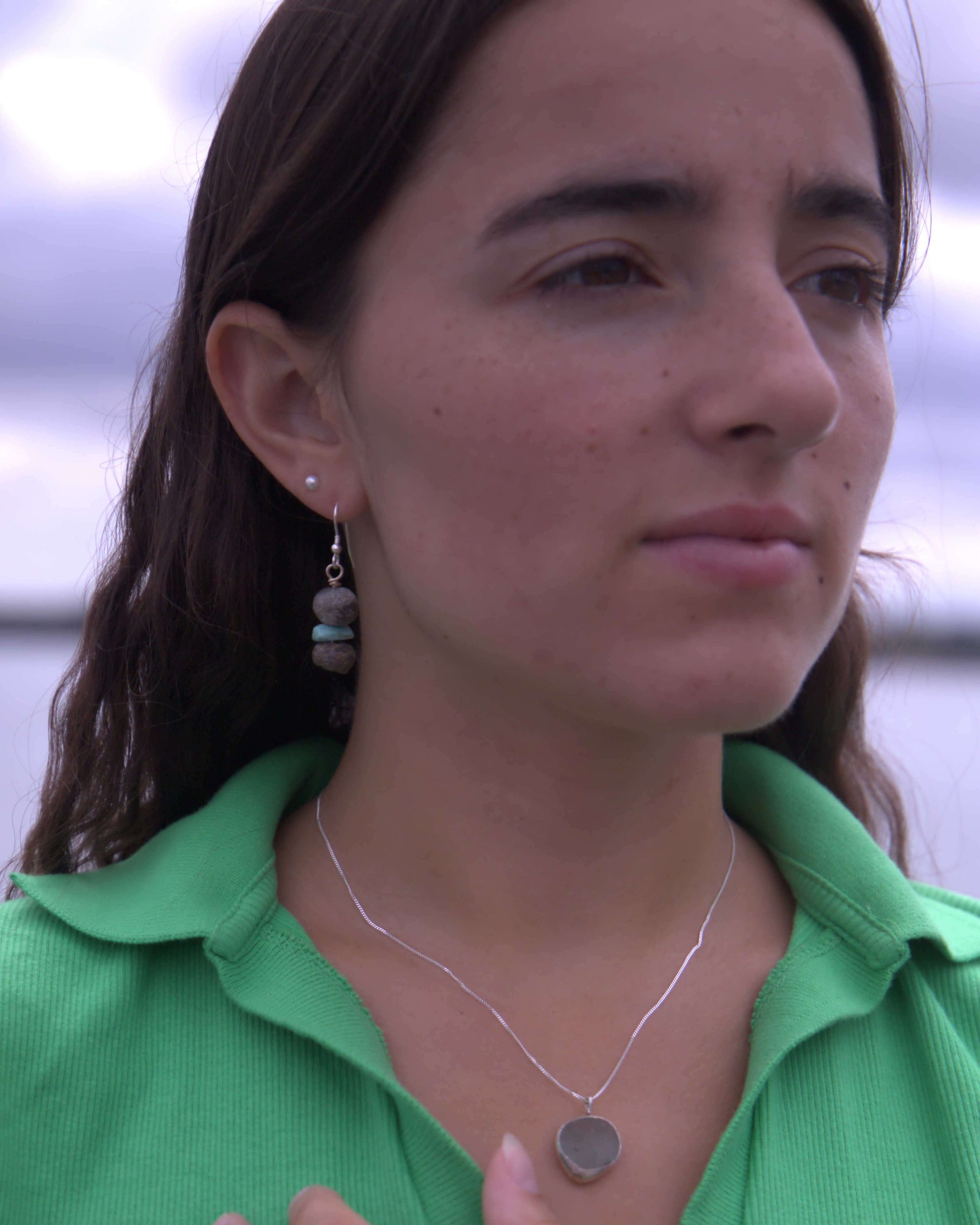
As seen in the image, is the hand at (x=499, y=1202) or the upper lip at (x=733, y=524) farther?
the upper lip at (x=733, y=524)

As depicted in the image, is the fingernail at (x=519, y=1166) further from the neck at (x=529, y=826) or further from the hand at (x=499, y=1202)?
the neck at (x=529, y=826)

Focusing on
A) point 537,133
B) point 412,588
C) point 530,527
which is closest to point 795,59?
point 537,133

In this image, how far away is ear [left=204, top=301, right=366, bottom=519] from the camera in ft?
5.22

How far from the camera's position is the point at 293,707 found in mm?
1906

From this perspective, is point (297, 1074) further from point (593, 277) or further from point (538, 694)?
point (593, 277)

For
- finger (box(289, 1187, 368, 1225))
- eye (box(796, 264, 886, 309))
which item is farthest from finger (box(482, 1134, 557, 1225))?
eye (box(796, 264, 886, 309))

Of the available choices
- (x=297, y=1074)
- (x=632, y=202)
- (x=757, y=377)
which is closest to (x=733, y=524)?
(x=757, y=377)

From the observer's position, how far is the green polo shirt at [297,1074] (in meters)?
1.27

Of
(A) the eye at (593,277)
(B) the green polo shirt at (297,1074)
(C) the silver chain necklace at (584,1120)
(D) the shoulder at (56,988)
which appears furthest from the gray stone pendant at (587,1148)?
(A) the eye at (593,277)

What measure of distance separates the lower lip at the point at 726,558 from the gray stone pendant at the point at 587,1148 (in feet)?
2.00

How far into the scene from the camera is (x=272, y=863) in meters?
1.54

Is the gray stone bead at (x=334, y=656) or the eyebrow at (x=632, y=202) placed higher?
the eyebrow at (x=632, y=202)

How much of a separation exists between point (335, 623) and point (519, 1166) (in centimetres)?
76

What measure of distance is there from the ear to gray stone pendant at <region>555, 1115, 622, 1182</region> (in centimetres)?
78
